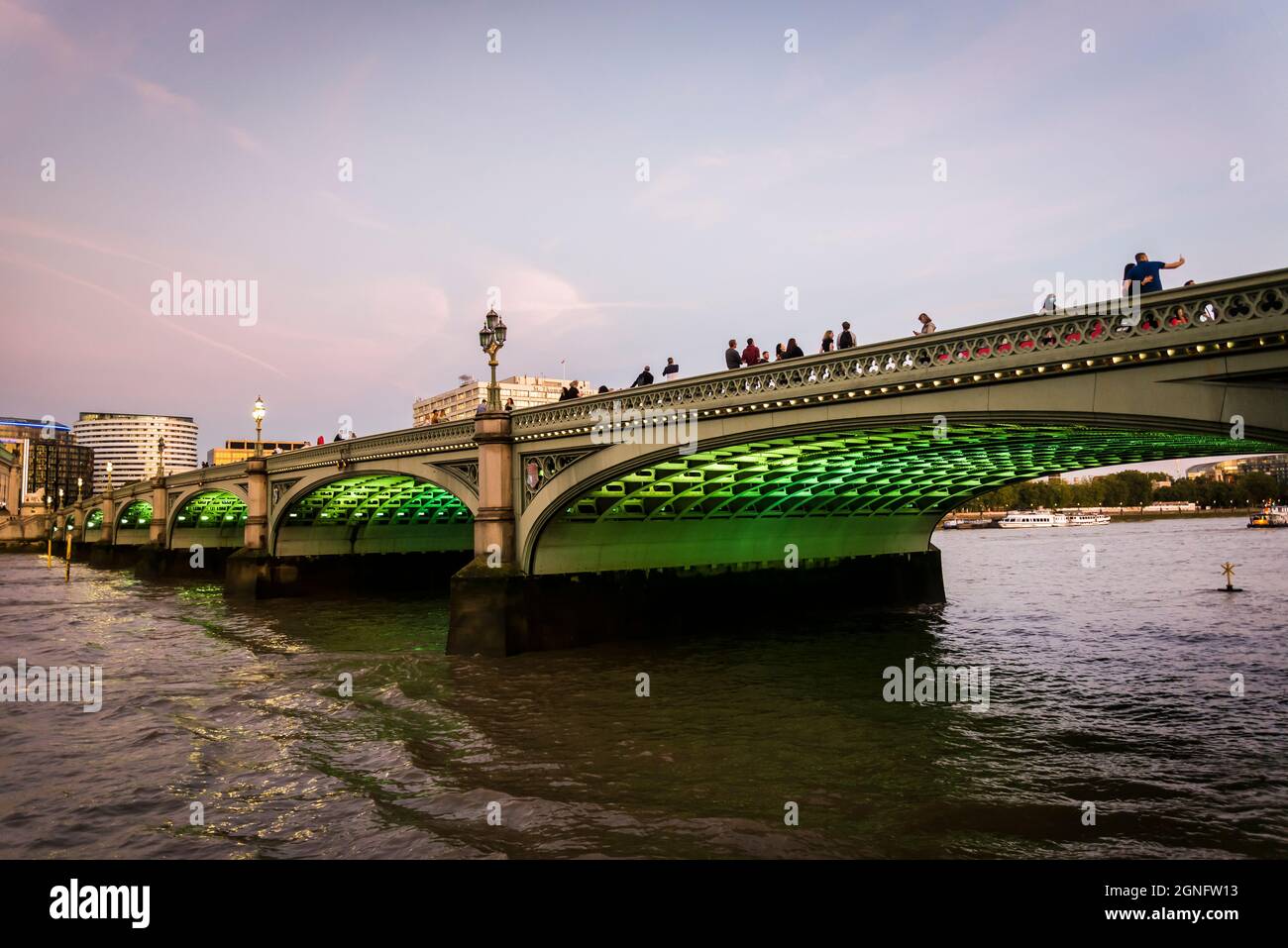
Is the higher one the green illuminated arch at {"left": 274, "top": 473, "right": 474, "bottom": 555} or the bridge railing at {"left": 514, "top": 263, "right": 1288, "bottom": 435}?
the bridge railing at {"left": 514, "top": 263, "right": 1288, "bottom": 435}

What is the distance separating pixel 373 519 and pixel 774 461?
2651cm

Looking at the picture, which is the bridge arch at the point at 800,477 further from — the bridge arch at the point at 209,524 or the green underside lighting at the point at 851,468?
the bridge arch at the point at 209,524

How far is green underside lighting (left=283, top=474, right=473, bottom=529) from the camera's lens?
109 feet

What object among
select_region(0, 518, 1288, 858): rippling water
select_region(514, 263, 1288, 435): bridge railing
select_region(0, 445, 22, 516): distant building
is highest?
select_region(0, 445, 22, 516): distant building

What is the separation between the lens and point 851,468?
72.2 feet

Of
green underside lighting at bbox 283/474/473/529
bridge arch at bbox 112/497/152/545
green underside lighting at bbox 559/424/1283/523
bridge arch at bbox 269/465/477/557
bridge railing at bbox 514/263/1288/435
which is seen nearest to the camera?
Result: bridge railing at bbox 514/263/1288/435

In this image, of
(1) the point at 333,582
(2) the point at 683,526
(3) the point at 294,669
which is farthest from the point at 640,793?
(1) the point at 333,582

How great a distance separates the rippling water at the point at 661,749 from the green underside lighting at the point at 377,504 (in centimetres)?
861

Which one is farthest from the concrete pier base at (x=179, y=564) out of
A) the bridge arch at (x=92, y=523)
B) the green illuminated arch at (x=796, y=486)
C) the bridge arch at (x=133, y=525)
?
the green illuminated arch at (x=796, y=486)

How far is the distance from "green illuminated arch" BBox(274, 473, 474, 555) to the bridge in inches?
5.7

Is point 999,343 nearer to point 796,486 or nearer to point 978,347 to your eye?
point 978,347

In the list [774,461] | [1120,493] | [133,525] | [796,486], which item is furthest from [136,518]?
[1120,493]

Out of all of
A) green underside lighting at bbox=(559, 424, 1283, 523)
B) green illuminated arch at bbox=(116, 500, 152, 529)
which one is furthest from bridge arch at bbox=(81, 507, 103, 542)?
green underside lighting at bbox=(559, 424, 1283, 523)

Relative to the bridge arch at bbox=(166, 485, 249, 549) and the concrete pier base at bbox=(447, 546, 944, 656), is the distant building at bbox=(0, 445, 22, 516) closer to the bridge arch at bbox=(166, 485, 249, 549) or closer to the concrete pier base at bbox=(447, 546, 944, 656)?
the bridge arch at bbox=(166, 485, 249, 549)
